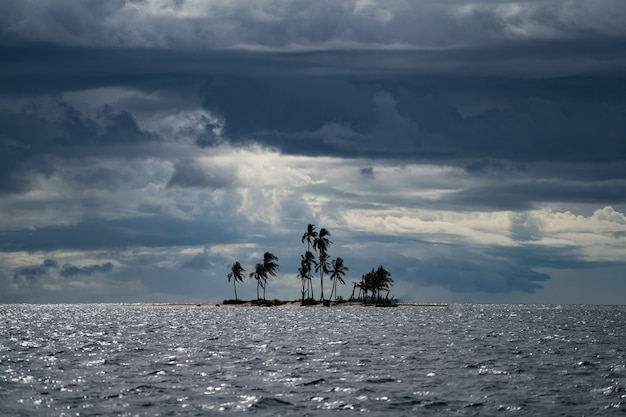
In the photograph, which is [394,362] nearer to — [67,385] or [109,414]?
[67,385]

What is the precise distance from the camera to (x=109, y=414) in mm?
39938

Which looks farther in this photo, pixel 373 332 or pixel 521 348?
pixel 373 332

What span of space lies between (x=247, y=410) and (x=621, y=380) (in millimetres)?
25642

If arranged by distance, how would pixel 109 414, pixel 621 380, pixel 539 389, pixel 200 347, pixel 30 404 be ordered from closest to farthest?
pixel 109 414 → pixel 30 404 → pixel 539 389 → pixel 621 380 → pixel 200 347

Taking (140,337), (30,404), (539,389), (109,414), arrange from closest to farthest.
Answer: (109,414), (30,404), (539,389), (140,337)

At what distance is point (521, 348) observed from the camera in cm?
8269

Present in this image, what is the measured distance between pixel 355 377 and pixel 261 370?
305 inches

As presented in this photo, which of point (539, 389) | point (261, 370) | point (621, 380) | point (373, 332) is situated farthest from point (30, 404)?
point (373, 332)

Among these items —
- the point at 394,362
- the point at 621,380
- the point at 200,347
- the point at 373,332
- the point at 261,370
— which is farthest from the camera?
the point at 373,332

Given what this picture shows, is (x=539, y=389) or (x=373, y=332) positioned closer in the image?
(x=539, y=389)

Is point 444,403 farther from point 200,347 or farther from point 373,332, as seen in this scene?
point 373,332

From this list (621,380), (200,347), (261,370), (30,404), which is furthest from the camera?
(200,347)

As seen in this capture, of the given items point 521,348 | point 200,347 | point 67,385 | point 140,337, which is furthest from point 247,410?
point 140,337

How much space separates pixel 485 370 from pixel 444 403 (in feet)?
55.5
